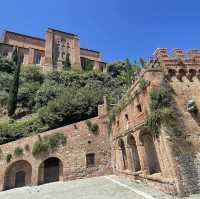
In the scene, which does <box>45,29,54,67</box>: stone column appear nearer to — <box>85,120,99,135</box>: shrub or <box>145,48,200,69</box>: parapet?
<box>85,120,99,135</box>: shrub

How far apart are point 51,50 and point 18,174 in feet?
140

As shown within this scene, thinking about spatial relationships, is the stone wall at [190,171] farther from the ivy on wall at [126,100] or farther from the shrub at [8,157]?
the shrub at [8,157]

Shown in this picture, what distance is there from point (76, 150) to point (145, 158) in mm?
8495

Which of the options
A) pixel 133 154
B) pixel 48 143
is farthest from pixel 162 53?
pixel 48 143

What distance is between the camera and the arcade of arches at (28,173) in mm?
17406

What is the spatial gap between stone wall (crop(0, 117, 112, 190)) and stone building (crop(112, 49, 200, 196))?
15.8 ft

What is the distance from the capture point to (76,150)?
60.6 ft

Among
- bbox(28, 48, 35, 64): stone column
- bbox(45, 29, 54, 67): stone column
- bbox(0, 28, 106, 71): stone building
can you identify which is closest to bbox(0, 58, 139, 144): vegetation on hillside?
bbox(28, 48, 35, 64): stone column

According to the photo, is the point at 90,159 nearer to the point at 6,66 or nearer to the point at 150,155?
the point at 150,155

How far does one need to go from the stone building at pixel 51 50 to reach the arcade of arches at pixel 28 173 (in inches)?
1391

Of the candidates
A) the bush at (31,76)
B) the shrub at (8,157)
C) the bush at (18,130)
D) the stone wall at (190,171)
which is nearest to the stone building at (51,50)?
the bush at (31,76)

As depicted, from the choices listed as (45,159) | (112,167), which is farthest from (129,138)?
(45,159)

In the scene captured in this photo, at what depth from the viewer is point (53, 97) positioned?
1227 inches

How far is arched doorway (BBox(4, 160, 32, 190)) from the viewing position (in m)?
17.3
